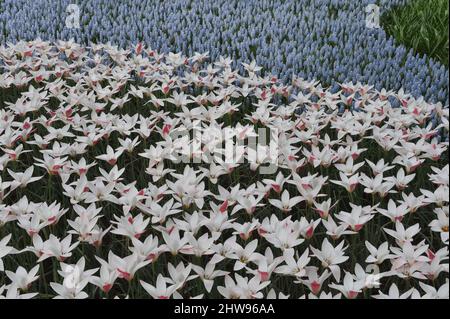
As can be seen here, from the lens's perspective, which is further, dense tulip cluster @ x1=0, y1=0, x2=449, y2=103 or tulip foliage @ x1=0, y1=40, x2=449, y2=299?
dense tulip cluster @ x1=0, y1=0, x2=449, y2=103

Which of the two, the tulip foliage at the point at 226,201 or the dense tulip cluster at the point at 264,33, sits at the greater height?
the dense tulip cluster at the point at 264,33

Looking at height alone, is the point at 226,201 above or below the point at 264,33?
below

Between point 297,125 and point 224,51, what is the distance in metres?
2.00

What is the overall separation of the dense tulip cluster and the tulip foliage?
43 cm

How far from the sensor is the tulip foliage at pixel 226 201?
92.4 inches

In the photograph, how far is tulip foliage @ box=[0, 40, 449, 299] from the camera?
2.35 meters

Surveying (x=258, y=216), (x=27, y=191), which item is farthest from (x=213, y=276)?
(x=27, y=191)

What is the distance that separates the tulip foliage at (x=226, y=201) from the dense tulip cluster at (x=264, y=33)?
43 cm

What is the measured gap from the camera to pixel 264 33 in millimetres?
5648

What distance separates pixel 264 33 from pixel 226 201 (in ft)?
10.8

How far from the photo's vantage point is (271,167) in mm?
3186

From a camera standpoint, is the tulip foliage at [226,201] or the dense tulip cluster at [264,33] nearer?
the tulip foliage at [226,201]
